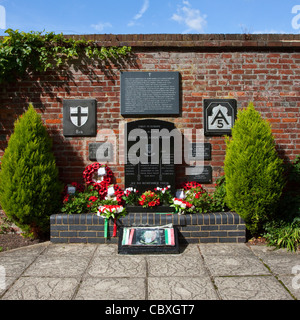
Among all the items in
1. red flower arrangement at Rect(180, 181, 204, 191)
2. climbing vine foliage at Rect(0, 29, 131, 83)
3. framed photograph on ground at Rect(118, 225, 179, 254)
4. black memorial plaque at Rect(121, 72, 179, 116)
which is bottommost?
framed photograph on ground at Rect(118, 225, 179, 254)

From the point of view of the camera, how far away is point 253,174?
147 inches

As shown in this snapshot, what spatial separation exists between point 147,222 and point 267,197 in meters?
1.67

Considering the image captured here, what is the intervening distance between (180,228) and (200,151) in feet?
4.60

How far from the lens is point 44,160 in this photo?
4000 millimetres

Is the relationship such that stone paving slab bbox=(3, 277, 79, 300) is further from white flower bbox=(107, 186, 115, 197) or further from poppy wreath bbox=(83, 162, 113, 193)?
poppy wreath bbox=(83, 162, 113, 193)

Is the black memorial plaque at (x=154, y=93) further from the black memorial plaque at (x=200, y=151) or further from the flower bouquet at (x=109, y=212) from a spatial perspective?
the flower bouquet at (x=109, y=212)

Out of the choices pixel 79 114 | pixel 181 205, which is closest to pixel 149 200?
pixel 181 205

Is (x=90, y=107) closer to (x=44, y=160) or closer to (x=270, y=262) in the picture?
(x=44, y=160)

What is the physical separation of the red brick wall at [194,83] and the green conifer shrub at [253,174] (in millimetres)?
819

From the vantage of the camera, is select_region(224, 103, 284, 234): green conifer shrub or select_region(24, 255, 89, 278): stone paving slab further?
select_region(224, 103, 284, 234): green conifer shrub

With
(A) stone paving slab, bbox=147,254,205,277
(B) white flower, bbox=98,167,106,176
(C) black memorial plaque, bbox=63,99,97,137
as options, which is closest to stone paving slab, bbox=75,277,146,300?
(A) stone paving slab, bbox=147,254,205,277

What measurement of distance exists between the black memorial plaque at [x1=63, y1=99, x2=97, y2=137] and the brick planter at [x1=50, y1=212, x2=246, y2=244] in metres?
1.47

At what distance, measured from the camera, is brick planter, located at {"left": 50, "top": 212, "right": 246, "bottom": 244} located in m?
3.91

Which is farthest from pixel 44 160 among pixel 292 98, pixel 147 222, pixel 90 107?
pixel 292 98
